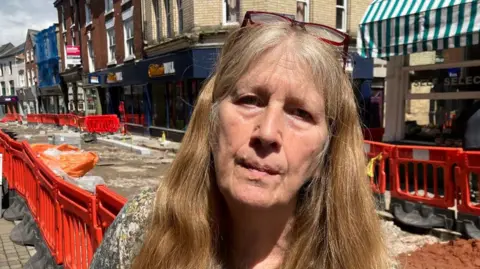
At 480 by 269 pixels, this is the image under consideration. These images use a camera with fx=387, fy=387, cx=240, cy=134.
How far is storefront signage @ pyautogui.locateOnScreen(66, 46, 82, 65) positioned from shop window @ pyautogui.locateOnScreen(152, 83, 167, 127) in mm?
12529

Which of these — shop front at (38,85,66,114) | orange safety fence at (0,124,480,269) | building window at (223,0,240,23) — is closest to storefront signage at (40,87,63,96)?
shop front at (38,85,66,114)

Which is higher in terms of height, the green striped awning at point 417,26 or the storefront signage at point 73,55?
the storefront signage at point 73,55

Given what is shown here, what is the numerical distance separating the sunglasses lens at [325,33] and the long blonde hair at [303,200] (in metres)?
0.06

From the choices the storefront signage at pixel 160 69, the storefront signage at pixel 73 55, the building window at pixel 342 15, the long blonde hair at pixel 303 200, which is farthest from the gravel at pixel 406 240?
the storefront signage at pixel 73 55

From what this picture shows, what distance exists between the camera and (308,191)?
1378 mm

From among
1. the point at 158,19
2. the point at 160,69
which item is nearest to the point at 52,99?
the point at 158,19

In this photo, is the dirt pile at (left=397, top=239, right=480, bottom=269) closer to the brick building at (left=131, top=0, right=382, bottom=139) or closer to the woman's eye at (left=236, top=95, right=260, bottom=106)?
the woman's eye at (left=236, top=95, right=260, bottom=106)

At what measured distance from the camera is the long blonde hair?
1295 millimetres

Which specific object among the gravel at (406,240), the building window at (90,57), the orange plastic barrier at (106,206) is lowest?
the gravel at (406,240)

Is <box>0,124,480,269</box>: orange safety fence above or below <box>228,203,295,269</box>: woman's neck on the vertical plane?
below

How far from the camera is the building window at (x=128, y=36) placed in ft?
68.0

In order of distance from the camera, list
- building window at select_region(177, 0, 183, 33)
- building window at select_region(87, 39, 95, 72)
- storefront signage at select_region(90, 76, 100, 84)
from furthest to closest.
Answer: building window at select_region(87, 39, 95, 72) < storefront signage at select_region(90, 76, 100, 84) < building window at select_region(177, 0, 183, 33)

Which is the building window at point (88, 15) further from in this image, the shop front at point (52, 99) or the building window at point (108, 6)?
the shop front at point (52, 99)

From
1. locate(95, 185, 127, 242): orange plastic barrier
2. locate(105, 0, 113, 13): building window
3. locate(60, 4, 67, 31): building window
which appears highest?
locate(60, 4, 67, 31): building window
